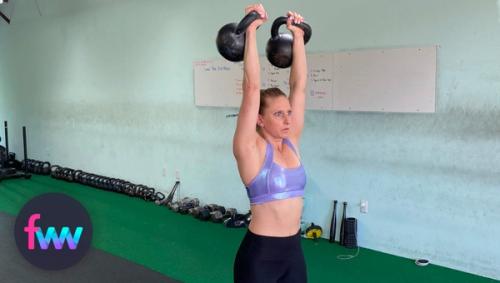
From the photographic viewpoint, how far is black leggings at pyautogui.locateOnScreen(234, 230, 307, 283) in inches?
58.2

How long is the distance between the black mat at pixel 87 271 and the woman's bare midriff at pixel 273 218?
1508 mm

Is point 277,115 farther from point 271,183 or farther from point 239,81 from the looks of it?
point 239,81

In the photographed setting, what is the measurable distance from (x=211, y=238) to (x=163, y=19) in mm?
2323

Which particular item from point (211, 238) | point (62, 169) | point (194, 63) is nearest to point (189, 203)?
point (211, 238)

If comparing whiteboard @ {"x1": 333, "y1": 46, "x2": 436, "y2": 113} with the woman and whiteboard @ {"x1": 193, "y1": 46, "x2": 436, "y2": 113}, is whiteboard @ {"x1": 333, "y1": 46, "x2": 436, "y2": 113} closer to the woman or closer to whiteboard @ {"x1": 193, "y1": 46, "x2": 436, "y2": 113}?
whiteboard @ {"x1": 193, "y1": 46, "x2": 436, "y2": 113}

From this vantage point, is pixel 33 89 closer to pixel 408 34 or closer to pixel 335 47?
pixel 335 47

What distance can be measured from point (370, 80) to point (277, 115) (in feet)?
6.16

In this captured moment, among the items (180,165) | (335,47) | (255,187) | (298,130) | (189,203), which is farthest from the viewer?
(180,165)

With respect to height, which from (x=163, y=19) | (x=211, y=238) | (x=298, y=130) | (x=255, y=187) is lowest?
(x=211, y=238)

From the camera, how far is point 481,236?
2877 millimetres

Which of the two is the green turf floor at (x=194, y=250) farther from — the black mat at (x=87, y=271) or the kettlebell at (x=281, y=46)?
the kettlebell at (x=281, y=46)

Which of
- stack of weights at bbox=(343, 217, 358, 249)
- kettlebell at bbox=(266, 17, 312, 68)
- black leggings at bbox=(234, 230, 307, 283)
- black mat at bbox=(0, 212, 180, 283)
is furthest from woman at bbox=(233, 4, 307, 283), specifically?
stack of weights at bbox=(343, 217, 358, 249)

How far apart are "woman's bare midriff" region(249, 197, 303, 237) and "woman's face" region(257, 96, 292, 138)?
0.80 feet

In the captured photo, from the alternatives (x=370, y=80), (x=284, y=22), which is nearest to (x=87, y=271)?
(x=284, y=22)
